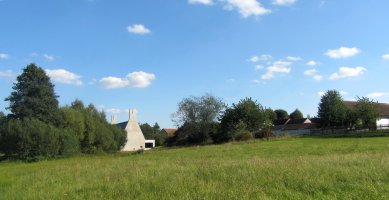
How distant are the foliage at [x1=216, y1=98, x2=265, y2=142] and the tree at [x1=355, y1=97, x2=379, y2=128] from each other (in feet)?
70.7

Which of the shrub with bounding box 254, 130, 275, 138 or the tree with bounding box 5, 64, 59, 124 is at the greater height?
the tree with bounding box 5, 64, 59, 124

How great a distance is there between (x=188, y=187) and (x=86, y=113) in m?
59.1

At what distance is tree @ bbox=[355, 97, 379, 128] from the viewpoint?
82125 mm

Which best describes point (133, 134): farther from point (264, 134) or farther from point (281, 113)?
point (281, 113)

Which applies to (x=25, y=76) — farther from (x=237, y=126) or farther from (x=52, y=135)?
(x=237, y=126)

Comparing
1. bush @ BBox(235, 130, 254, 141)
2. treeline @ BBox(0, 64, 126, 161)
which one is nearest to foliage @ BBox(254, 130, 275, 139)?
bush @ BBox(235, 130, 254, 141)

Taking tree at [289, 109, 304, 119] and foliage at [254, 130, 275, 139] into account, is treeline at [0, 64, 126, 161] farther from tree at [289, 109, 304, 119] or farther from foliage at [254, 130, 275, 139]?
tree at [289, 109, 304, 119]

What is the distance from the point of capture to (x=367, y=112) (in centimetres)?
8231

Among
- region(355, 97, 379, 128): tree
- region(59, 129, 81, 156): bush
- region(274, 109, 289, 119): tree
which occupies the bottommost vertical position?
region(59, 129, 81, 156): bush

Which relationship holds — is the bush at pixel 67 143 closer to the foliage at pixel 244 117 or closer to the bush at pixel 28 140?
the bush at pixel 28 140

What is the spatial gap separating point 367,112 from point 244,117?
84.7 ft

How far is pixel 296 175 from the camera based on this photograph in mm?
11758

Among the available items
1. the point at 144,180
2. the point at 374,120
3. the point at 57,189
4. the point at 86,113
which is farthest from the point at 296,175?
the point at 374,120

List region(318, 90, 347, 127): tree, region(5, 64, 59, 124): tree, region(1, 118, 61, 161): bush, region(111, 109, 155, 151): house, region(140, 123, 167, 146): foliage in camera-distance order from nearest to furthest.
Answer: region(1, 118, 61, 161): bush
region(5, 64, 59, 124): tree
region(318, 90, 347, 127): tree
region(111, 109, 155, 151): house
region(140, 123, 167, 146): foliage
